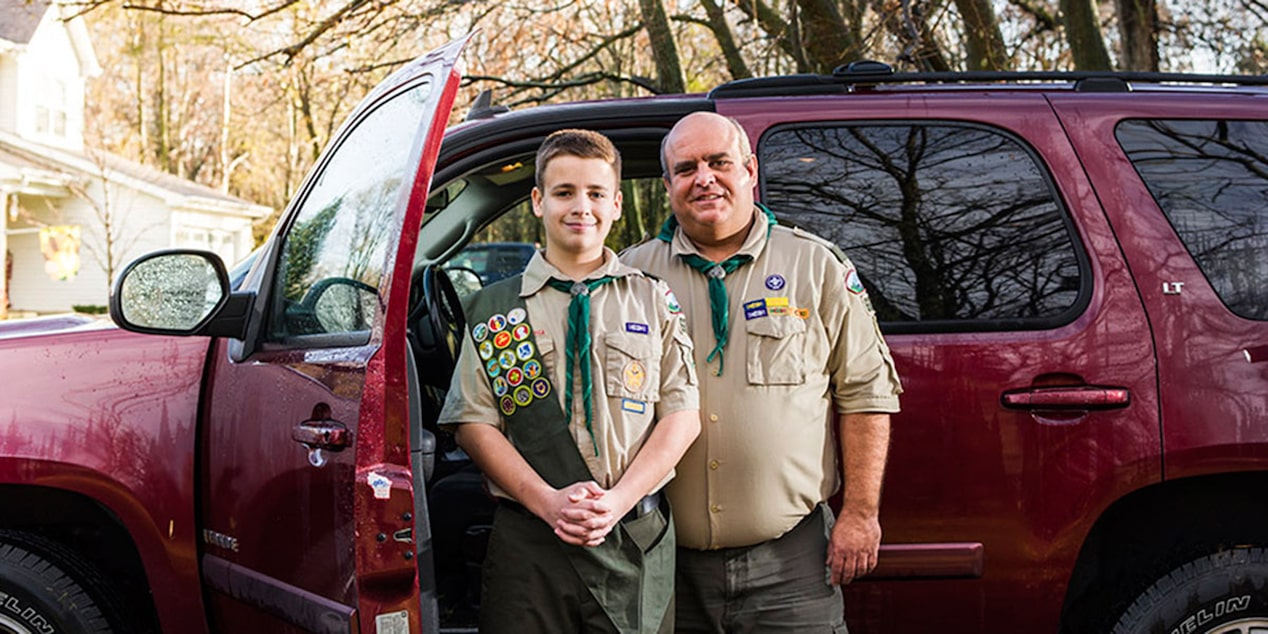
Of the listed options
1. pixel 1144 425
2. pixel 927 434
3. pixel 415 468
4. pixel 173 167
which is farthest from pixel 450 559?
pixel 173 167

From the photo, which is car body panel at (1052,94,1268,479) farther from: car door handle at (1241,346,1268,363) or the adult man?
the adult man

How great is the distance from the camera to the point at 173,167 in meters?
39.6

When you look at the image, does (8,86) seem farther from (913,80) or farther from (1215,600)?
(1215,600)

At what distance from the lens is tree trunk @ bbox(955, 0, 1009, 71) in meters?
9.24

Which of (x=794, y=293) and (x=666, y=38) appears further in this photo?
(x=666, y=38)

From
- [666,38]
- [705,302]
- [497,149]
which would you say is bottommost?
[705,302]

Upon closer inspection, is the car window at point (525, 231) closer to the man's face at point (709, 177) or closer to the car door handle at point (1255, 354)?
the man's face at point (709, 177)

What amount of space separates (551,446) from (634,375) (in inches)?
8.9

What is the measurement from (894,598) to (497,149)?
5.14 feet

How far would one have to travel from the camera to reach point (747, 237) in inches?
110

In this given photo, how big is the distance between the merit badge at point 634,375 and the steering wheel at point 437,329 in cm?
117

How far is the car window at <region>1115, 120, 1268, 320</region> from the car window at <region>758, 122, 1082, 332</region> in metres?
0.27

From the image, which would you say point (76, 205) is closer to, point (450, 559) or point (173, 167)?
point (173, 167)

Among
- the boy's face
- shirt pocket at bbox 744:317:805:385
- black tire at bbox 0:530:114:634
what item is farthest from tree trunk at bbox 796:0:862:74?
black tire at bbox 0:530:114:634
